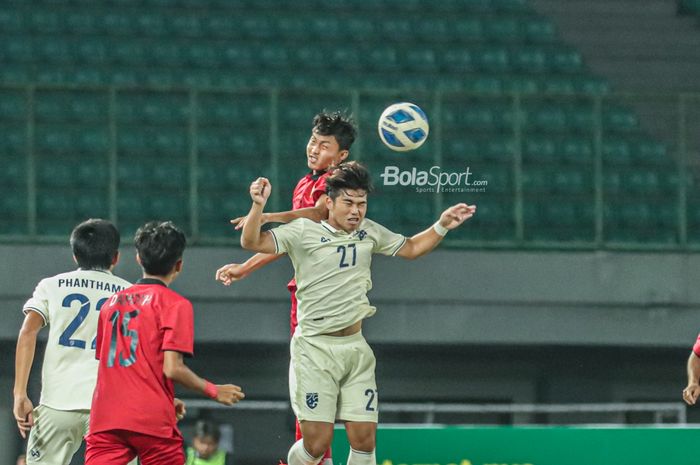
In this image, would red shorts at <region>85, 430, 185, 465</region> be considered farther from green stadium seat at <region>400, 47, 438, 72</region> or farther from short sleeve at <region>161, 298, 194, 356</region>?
green stadium seat at <region>400, 47, 438, 72</region>

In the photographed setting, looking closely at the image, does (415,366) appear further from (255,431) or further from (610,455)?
(610,455)

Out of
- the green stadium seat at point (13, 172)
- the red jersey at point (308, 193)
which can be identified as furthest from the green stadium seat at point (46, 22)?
the red jersey at point (308, 193)

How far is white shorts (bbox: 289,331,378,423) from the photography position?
20.6 ft

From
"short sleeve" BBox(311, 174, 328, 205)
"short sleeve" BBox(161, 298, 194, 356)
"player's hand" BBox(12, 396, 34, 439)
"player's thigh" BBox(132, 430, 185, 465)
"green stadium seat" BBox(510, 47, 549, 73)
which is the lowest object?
"player's thigh" BBox(132, 430, 185, 465)

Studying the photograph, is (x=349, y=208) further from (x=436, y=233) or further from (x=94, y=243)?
(x=94, y=243)

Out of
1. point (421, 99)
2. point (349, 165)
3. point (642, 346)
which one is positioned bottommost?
point (642, 346)

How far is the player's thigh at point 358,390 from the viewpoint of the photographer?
248 inches

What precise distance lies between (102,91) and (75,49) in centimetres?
158

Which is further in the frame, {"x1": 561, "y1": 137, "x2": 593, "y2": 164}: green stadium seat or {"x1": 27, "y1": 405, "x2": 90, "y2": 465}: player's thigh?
{"x1": 561, "y1": 137, "x2": 593, "y2": 164}: green stadium seat

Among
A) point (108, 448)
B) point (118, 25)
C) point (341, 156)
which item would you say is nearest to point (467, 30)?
point (118, 25)

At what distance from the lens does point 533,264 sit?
443 inches

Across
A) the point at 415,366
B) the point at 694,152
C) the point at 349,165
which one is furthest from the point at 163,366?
the point at 694,152

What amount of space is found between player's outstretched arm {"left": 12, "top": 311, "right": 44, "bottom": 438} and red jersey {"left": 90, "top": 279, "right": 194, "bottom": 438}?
0.51 meters

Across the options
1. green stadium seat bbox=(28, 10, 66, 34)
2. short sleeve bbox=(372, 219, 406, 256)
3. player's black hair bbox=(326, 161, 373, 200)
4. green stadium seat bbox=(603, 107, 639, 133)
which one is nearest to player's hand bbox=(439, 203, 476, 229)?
short sleeve bbox=(372, 219, 406, 256)
